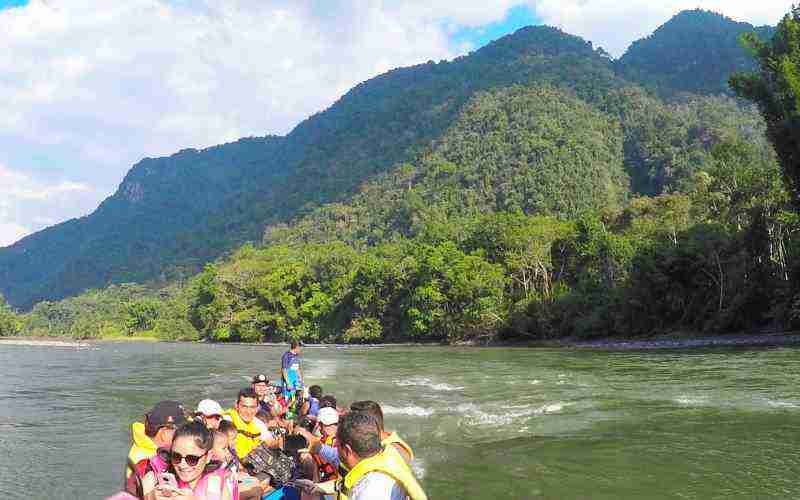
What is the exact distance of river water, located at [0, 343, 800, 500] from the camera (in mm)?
10258

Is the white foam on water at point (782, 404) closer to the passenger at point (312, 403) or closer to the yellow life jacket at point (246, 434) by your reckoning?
the passenger at point (312, 403)

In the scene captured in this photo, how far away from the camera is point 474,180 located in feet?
434

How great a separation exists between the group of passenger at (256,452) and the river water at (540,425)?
3687 mm

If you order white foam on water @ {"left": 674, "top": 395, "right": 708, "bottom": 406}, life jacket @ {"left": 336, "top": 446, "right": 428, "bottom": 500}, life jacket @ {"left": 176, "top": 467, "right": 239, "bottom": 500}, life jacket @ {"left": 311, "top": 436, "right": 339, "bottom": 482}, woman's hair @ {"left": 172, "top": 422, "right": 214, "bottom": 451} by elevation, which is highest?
woman's hair @ {"left": 172, "top": 422, "right": 214, "bottom": 451}

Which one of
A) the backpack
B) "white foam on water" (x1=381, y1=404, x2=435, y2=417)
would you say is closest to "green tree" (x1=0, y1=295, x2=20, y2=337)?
"white foam on water" (x1=381, y1=404, x2=435, y2=417)

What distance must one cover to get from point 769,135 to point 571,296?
73.5 ft

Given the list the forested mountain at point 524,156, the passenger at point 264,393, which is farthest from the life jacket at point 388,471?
the forested mountain at point 524,156

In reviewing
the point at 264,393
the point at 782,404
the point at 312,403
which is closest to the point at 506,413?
the point at 782,404

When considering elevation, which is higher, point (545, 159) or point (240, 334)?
point (545, 159)

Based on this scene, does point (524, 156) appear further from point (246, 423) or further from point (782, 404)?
point (246, 423)

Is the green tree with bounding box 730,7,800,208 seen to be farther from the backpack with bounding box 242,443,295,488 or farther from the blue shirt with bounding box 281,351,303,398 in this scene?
the backpack with bounding box 242,443,295,488

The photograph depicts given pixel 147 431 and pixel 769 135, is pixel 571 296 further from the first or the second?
pixel 147 431

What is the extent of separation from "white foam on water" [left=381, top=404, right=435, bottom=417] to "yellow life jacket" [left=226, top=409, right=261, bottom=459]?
973 centimetres

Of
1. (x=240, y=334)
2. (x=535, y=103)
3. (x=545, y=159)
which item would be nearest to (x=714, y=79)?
(x=535, y=103)
